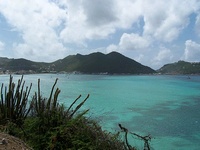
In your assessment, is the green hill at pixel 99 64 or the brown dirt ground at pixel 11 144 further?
the green hill at pixel 99 64

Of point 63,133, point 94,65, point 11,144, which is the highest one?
point 94,65

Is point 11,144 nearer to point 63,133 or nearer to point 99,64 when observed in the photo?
point 63,133

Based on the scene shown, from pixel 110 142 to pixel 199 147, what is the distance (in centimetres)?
1179

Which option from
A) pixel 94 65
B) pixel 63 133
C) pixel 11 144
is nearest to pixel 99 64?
pixel 94 65

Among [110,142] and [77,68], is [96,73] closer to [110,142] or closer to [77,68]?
[77,68]

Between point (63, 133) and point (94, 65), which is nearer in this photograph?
point (63, 133)

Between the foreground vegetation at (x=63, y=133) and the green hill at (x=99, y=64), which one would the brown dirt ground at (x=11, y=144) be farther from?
the green hill at (x=99, y=64)

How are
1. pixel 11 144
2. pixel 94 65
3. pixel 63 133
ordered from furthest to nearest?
pixel 94 65 < pixel 63 133 < pixel 11 144

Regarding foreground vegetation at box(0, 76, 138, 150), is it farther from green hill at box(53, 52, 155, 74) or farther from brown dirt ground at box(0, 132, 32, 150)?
green hill at box(53, 52, 155, 74)

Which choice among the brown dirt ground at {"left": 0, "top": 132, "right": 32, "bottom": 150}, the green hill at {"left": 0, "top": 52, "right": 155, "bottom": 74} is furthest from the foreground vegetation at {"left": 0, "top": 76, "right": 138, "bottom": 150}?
the green hill at {"left": 0, "top": 52, "right": 155, "bottom": 74}

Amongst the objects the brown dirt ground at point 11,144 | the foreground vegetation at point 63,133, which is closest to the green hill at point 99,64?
the foreground vegetation at point 63,133

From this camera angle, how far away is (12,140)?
4.32 meters

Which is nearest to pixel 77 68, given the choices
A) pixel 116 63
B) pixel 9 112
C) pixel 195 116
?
pixel 116 63

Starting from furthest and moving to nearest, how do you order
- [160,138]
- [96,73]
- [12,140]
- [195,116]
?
[96,73], [195,116], [160,138], [12,140]
